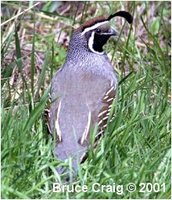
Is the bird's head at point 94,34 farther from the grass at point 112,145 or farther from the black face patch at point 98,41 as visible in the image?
the grass at point 112,145

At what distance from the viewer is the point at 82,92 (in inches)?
191

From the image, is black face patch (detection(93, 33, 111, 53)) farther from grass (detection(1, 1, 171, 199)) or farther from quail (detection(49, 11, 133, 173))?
grass (detection(1, 1, 171, 199))

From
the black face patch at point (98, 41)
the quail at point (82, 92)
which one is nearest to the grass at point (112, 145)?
the quail at point (82, 92)

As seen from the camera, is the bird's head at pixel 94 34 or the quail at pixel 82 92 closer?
the quail at pixel 82 92

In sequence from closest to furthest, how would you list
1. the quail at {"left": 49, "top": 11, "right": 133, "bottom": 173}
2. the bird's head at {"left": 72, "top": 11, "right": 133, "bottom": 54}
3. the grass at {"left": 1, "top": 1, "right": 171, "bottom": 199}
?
the grass at {"left": 1, "top": 1, "right": 171, "bottom": 199} → the quail at {"left": 49, "top": 11, "right": 133, "bottom": 173} → the bird's head at {"left": 72, "top": 11, "right": 133, "bottom": 54}

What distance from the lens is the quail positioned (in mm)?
4508

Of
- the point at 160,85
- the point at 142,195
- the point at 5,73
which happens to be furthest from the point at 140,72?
the point at 142,195

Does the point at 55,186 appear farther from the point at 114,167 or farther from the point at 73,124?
the point at 73,124

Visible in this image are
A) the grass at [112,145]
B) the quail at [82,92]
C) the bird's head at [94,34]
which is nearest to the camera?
the grass at [112,145]

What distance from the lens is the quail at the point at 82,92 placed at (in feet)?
14.8

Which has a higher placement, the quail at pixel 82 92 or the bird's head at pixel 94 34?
the bird's head at pixel 94 34

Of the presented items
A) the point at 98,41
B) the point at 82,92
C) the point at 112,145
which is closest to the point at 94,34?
the point at 98,41

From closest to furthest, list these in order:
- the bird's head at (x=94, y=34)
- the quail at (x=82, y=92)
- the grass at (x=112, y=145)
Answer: the grass at (x=112, y=145) → the quail at (x=82, y=92) → the bird's head at (x=94, y=34)

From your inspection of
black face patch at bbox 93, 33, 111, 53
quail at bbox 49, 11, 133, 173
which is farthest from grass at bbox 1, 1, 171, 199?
black face patch at bbox 93, 33, 111, 53
